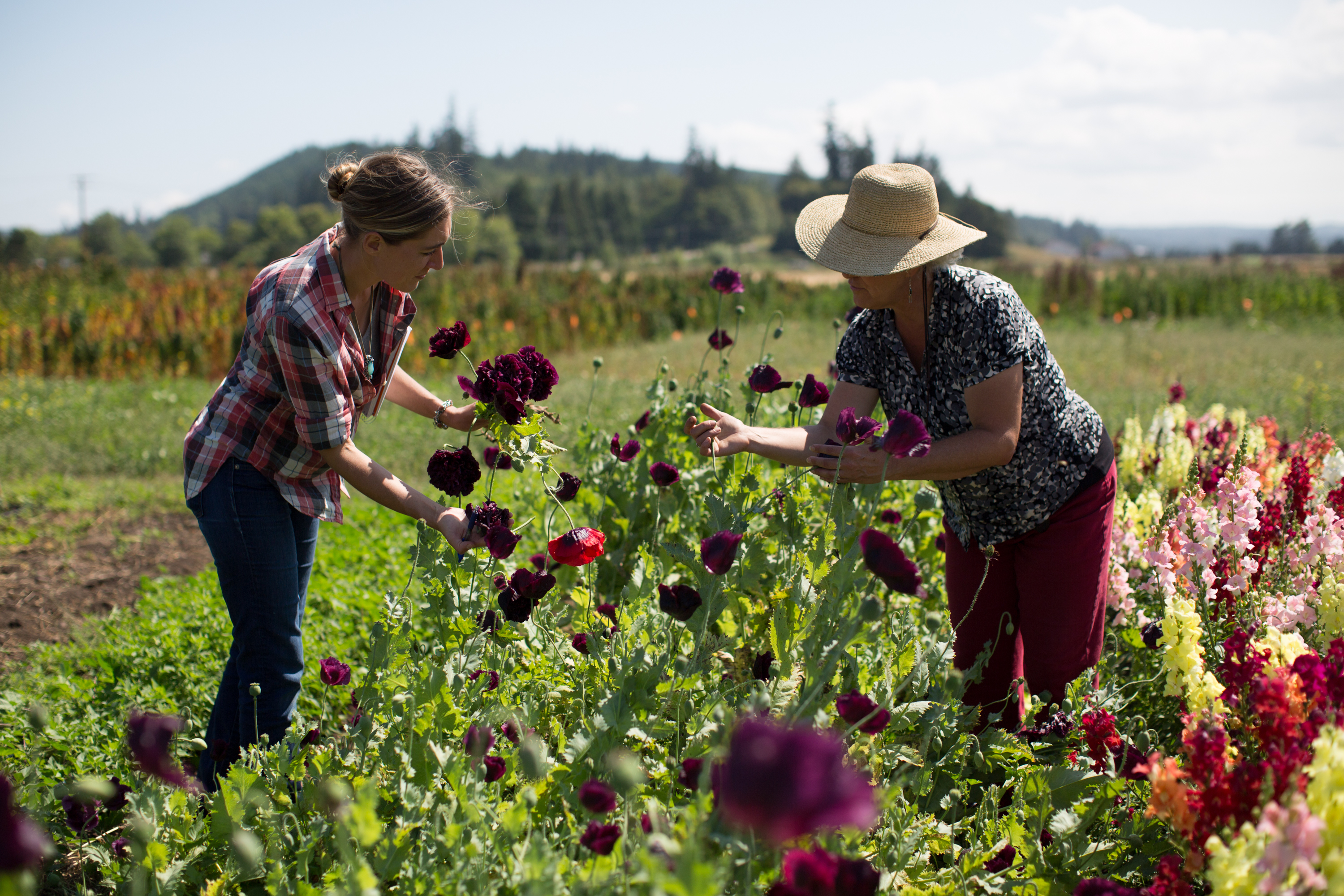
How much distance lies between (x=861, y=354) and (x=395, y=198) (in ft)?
4.55

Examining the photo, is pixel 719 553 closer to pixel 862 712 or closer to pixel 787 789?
pixel 862 712

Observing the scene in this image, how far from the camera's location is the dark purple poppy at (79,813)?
1.97 m

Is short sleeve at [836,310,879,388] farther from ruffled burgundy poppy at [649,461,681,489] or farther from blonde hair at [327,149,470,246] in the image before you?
blonde hair at [327,149,470,246]

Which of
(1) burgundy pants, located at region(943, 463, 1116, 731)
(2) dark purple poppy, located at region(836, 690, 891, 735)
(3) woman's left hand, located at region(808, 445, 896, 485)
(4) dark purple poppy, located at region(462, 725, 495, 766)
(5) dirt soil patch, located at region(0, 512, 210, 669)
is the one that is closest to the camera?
(4) dark purple poppy, located at region(462, 725, 495, 766)

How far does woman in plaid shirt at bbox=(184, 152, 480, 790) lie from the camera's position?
204 cm

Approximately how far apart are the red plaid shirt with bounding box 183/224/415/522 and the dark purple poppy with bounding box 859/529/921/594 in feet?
4.27

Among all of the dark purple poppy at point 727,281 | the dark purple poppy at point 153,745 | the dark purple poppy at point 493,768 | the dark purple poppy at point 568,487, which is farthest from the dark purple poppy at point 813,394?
the dark purple poppy at point 153,745

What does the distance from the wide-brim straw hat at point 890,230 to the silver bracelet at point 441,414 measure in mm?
1097

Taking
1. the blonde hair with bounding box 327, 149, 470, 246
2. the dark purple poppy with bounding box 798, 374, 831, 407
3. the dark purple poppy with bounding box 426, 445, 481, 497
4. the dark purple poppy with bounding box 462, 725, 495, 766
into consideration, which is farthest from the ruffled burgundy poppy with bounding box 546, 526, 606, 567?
the dark purple poppy with bounding box 798, 374, 831, 407

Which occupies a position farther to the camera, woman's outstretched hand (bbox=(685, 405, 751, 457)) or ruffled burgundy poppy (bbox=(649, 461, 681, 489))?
ruffled burgundy poppy (bbox=(649, 461, 681, 489))

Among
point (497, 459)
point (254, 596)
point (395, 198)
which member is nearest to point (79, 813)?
point (254, 596)

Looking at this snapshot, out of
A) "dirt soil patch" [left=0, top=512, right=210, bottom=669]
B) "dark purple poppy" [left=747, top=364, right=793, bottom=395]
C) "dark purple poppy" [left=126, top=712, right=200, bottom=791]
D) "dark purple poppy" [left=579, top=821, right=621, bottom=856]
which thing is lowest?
"dirt soil patch" [left=0, top=512, right=210, bottom=669]

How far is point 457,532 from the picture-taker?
1.95 metres

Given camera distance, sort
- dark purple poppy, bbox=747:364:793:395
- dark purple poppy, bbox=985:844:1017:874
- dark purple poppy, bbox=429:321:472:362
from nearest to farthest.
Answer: dark purple poppy, bbox=985:844:1017:874, dark purple poppy, bbox=429:321:472:362, dark purple poppy, bbox=747:364:793:395
